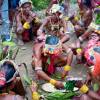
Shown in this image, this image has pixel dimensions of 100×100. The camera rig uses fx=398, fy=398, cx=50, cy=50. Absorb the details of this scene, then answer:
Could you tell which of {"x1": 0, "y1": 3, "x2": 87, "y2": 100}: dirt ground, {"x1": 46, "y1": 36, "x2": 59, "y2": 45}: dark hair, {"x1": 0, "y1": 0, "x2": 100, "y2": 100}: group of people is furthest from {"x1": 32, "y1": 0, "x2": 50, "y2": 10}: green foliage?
{"x1": 46, "y1": 36, "x2": 59, "y2": 45}: dark hair

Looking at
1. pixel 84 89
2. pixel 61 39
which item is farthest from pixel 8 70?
pixel 61 39

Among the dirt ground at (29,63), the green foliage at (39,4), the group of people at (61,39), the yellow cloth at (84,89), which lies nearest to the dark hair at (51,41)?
the group of people at (61,39)

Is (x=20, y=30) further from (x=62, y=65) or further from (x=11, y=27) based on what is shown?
(x=62, y=65)

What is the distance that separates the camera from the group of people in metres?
4.73

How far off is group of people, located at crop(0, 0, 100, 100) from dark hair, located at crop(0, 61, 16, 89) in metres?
0.81

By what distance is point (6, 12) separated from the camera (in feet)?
26.1

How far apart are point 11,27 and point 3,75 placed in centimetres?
345

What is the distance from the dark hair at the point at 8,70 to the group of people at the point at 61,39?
808 millimetres

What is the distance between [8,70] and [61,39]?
2.13 metres

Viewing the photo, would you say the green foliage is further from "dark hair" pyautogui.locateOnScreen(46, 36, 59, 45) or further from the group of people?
"dark hair" pyautogui.locateOnScreen(46, 36, 59, 45)

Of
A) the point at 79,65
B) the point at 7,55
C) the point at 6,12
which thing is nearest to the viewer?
the point at 7,55

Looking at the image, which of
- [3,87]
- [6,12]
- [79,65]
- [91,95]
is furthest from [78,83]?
[6,12]

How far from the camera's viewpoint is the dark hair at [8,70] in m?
4.23

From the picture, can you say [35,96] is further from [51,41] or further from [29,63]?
[29,63]
